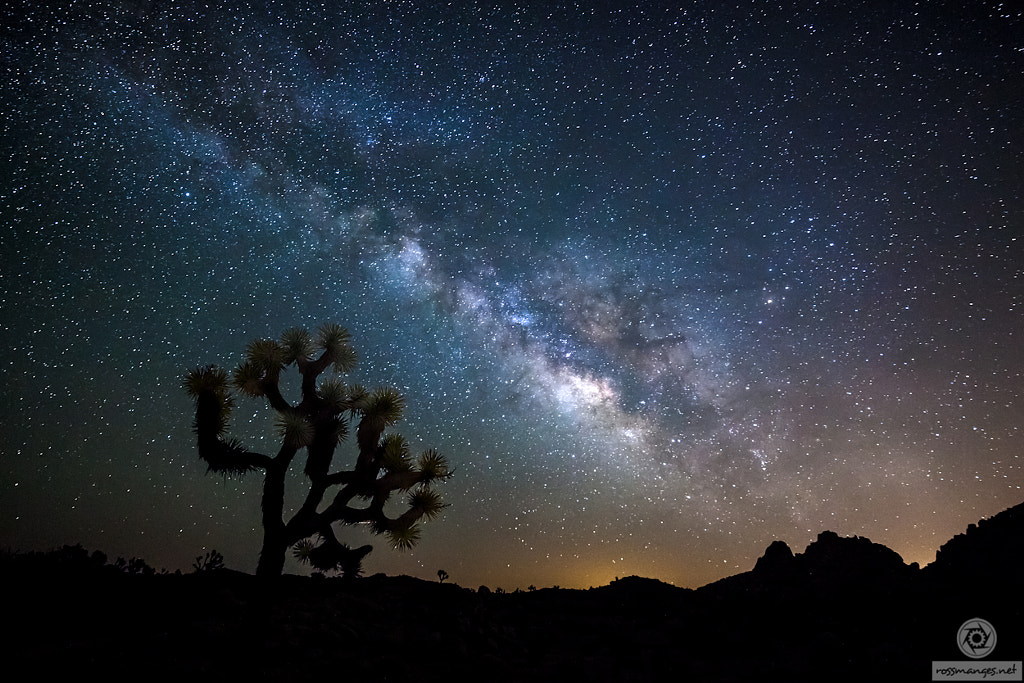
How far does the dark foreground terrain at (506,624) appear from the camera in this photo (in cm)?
585

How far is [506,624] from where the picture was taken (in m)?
8.44

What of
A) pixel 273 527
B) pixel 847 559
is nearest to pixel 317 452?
pixel 273 527

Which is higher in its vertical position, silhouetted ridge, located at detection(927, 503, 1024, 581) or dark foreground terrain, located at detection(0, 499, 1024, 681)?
silhouetted ridge, located at detection(927, 503, 1024, 581)

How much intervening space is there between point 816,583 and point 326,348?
Answer: 1205 cm

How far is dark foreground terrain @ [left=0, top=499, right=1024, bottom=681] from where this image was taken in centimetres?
585

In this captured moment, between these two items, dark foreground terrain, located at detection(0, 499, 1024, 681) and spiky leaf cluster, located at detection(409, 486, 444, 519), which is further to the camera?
spiky leaf cluster, located at detection(409, 486, 444, 519)

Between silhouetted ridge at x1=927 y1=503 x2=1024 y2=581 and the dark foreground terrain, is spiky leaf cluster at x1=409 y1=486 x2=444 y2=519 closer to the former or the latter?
the dark foreground terrain

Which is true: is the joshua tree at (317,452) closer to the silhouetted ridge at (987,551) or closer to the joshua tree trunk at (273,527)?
the joshua tree trunk at (273,527)

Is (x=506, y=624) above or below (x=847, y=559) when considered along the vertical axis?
below

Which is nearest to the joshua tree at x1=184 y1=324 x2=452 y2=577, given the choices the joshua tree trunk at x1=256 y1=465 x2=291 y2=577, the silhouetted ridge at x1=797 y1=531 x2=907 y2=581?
the joshua tree trunk at x1=256 y1=465 x2=291 y2=577

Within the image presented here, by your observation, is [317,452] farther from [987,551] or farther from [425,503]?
[987,551]

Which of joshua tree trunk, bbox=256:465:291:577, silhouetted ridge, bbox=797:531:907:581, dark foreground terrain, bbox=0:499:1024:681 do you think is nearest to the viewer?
dark foreground terrain, bbox=0:499:1024:681

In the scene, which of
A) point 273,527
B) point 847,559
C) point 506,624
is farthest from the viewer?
point 847,559

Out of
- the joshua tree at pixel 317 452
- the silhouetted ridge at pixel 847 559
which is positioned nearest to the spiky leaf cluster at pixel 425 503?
the joshua tree at pixel 317 452
